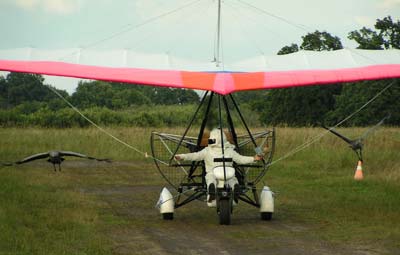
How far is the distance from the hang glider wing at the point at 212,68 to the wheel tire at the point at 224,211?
60.7 inches

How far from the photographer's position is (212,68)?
517 inches

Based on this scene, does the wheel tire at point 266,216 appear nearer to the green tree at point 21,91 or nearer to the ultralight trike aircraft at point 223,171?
the ultralight trike aircraft at point 223,171

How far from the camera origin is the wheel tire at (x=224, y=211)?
Answer: 12.4 meters

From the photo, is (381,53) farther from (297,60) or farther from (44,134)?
(44,134)

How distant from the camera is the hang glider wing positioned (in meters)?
12.4

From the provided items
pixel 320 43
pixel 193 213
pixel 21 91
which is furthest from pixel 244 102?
pixel 193 213

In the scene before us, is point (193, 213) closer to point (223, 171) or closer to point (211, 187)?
point (211, 187)

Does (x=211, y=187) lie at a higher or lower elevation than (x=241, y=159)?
lower

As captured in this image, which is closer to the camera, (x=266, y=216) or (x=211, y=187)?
(x=211, y=187)

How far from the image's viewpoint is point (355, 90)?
59.2m

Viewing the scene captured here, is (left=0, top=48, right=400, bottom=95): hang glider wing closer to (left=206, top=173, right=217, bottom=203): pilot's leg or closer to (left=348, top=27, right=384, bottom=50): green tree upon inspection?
(left=206, top=173, right=217, bottom=203): pilot's leg

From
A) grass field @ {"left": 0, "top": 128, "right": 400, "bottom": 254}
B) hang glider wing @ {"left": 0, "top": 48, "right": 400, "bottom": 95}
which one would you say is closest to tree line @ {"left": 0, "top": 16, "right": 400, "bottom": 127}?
grass field @ {"left": 0, "top": 128, "right": 400, "bottom": 254}

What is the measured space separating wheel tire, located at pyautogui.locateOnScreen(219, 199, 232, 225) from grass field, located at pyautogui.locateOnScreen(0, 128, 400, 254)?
12cm

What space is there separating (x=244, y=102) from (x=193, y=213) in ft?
144
